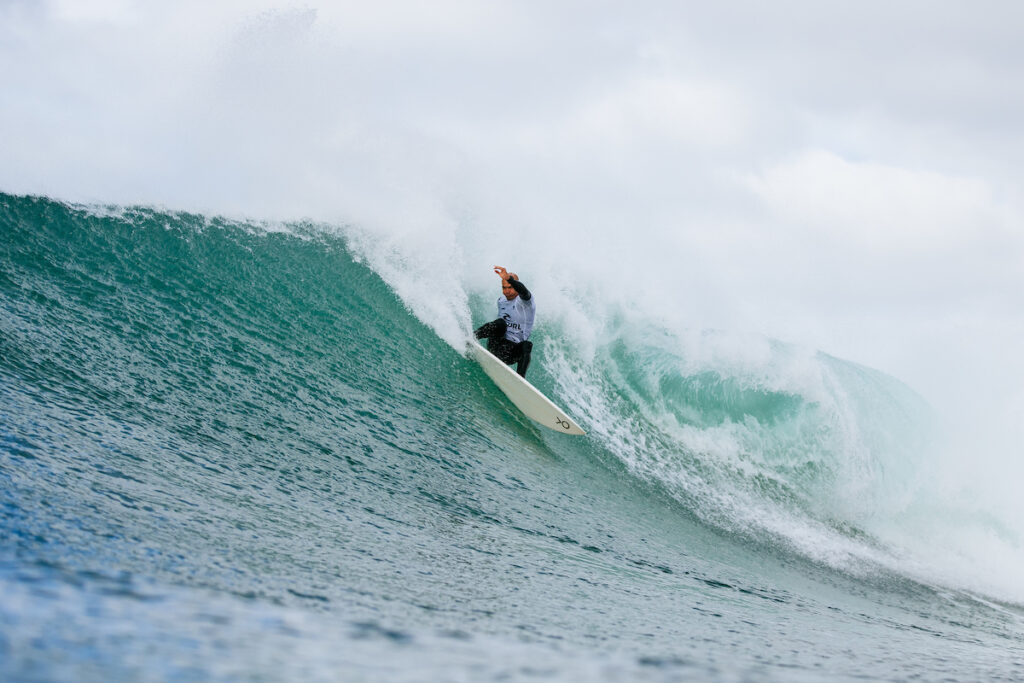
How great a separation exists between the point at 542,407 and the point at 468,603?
4730 mm

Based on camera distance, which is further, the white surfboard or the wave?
the white surfboard

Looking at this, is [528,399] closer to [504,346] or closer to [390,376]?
[504,346]

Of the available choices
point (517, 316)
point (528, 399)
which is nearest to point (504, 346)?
point (517, 316)

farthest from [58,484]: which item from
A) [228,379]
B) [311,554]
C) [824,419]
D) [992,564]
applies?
[992,564]

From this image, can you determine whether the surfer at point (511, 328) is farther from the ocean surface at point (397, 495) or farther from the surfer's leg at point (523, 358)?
the ocean surface at point (397, 495)

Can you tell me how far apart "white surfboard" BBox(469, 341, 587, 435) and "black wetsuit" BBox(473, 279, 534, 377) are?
0.41 feet

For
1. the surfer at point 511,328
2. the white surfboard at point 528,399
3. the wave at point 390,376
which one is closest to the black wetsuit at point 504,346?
the surfer at point 511,328

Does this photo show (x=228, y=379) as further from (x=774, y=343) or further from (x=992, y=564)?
(x=992, y=564)

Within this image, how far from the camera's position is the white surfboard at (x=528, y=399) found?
306 inches

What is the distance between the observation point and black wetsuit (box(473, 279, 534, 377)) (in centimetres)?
822

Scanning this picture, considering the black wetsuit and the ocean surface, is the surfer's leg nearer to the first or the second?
the black wetsuit

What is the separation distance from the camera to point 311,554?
3.30m

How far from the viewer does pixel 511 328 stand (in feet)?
27.0

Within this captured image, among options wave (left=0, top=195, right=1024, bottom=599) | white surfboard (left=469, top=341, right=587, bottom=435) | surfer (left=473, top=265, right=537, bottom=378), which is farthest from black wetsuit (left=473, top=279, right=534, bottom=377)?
wave (left=0, top=195, right=1024, bottom=599)
